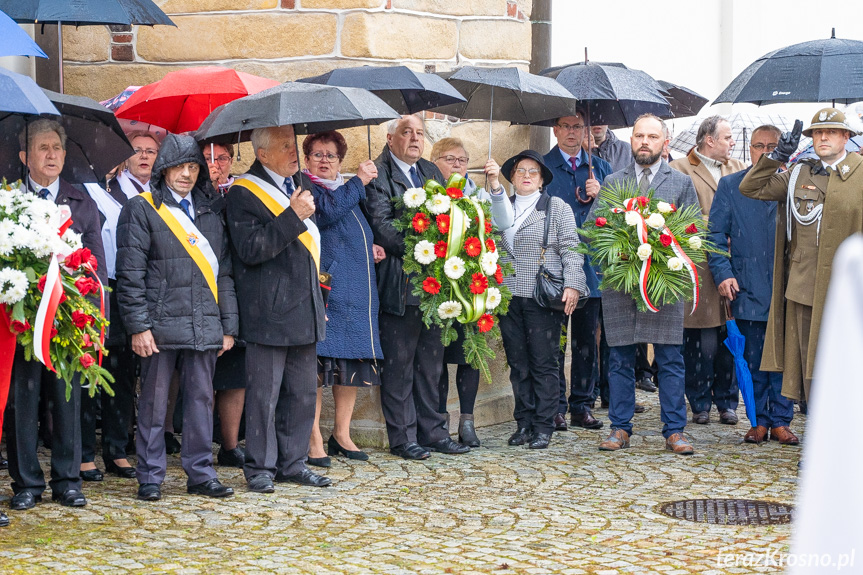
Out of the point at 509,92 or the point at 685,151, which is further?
the point at 685,151

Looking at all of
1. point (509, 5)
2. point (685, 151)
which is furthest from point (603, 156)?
point (685, 151)

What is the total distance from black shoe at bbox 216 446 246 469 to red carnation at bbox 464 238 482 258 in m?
1.81

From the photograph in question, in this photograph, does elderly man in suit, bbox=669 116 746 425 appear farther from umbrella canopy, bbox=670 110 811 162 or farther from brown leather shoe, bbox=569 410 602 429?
umbrella canopy, bbox=670 110 811 162

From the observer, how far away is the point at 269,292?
647cm

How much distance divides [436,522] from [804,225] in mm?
3048

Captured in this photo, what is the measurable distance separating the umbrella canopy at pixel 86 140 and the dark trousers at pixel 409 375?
6.46 ft

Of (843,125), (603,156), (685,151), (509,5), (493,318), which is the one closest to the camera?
(843,125)

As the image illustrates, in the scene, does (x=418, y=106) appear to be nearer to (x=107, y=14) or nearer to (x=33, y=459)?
(x=107, y=14)

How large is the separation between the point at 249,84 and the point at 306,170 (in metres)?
0.72

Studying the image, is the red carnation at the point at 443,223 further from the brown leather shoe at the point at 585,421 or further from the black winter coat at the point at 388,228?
the brown leather shoe at the point at 585,421

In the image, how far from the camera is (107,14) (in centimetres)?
707

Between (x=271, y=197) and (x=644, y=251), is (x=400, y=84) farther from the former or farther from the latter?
(x=644, y=251)

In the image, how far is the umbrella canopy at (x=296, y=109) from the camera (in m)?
5.99

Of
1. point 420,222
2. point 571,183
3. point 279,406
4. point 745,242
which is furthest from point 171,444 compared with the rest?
point 745,242
